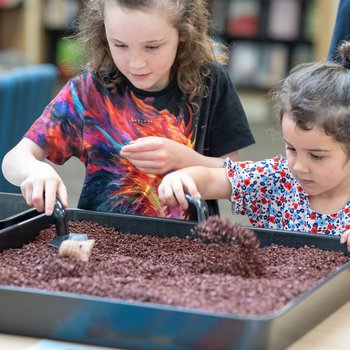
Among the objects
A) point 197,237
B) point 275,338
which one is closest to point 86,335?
point 275,338

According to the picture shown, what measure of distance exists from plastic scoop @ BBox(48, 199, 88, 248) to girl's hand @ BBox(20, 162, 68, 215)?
1 centimetres

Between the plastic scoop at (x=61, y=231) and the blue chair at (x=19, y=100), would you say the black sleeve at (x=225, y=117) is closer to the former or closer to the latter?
the plastic scoop at (x=61, y=231)

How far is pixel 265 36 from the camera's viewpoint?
21.6 feet

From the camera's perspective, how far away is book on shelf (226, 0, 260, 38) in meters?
6.50

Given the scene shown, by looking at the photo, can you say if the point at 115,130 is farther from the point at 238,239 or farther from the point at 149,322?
the point at 149,322

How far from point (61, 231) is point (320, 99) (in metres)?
0.54

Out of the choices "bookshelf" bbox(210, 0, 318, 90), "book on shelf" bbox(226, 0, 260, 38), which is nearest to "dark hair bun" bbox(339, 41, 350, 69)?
"bookshelf" bbox(210, 0, 318, 90)

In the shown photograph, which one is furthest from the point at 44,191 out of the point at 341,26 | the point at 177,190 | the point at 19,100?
the point at 19,100

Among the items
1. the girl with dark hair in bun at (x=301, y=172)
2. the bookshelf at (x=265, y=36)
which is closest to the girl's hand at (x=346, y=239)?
the girl with dark hair in bun at (x=301, y=172)

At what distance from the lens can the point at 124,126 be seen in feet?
5.84

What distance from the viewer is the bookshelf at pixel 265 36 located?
6414mm

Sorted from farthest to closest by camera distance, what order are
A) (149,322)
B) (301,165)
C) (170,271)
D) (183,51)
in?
(183,51)
(301,165)
(170,271)
(149,322)

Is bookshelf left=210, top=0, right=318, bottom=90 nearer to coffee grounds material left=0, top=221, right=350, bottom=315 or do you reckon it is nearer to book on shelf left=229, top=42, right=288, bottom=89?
book on shelf left=229, top=42, right=288, bottom=89

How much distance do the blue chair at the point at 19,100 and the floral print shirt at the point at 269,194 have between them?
136 centimetres
